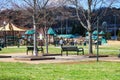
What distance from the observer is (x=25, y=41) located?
7050 cm

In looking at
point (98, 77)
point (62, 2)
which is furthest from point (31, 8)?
point (98, 77)

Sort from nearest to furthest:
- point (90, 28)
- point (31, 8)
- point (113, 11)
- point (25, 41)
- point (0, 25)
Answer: point (31, 8) → point (90, 28) → point (113, 11) → point (0, 25) → point (25, 41)

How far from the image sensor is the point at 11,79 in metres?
12.3

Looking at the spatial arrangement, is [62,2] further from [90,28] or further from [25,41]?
[25,41]

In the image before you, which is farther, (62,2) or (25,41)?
(25,41)

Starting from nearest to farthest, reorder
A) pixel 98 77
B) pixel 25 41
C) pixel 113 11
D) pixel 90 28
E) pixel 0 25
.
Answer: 1. pixel 98 77
2. pixel 90 28
3. pixel 113 11
4. pixel 0 25
5. pixel 25 41

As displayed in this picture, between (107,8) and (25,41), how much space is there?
38623 mm

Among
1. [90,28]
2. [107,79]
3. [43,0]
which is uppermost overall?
[43,0]

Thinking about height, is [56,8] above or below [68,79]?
above

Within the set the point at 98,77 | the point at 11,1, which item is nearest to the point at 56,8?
the point at 11,1

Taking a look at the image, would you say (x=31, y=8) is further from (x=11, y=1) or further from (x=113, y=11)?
(x=113, y=11)

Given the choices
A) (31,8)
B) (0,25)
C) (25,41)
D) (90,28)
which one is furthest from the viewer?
(25,41)

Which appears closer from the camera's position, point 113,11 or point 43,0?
point 43,0

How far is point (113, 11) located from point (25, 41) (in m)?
36.9
